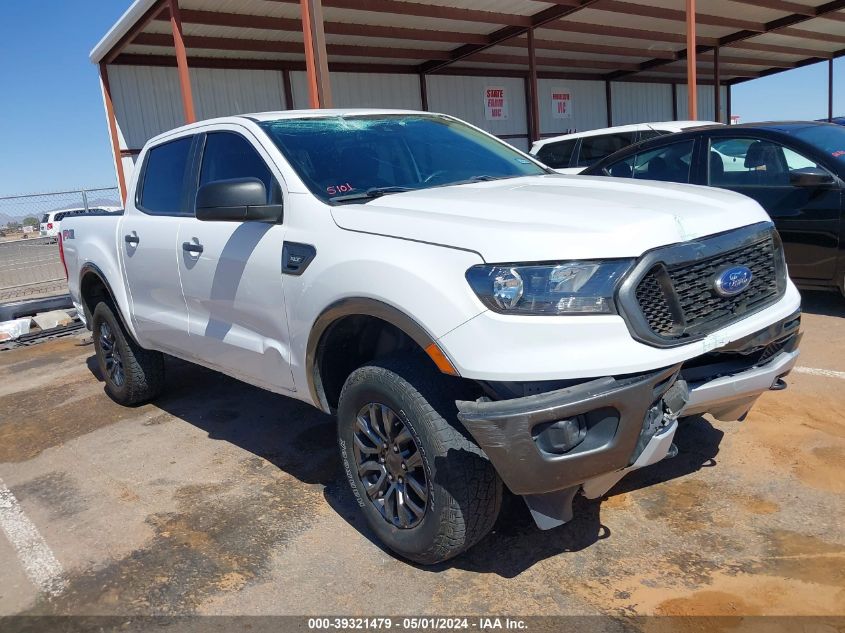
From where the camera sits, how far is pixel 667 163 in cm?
662

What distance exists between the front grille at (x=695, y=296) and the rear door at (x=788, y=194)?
3425 mm

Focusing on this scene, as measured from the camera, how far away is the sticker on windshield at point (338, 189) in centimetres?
322

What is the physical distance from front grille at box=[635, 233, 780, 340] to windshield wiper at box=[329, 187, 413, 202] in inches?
53.3

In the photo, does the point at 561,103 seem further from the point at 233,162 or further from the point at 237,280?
the point at 237,280

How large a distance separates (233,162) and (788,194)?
4653mm

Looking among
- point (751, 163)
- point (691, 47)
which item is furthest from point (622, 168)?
point (691, 47)

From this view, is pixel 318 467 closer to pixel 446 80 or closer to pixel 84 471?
pixel 84 471

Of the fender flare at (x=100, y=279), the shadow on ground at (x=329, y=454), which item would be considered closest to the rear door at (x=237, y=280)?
the shadow on ground at (x=329, y=454)

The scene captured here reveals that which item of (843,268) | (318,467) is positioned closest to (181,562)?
(318,467)

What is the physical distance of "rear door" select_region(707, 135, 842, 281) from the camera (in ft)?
18.6

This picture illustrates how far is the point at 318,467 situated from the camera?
3961mm

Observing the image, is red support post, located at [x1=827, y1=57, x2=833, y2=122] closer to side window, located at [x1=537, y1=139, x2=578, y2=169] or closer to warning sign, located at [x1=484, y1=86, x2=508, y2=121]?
warning sign, located at [x1=484, y1=86, x2=508, y2=121]

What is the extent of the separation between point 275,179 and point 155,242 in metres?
1.35

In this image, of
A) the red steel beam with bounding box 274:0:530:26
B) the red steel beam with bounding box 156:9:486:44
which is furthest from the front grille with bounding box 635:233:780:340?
the red steel beam with bounding box 156:9:486:44
